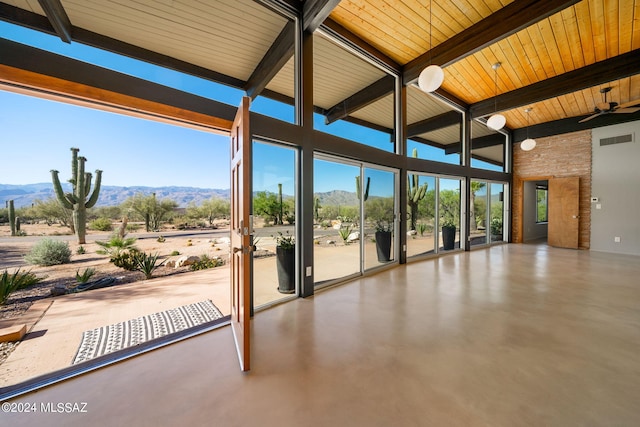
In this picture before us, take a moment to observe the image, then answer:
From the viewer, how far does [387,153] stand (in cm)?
474

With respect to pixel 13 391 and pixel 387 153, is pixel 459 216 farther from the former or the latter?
pixel 13 391

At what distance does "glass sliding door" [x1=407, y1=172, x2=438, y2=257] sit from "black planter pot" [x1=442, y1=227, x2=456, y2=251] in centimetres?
72

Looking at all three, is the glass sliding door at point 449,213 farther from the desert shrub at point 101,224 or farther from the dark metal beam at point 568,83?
the desert shrub at point 101,224

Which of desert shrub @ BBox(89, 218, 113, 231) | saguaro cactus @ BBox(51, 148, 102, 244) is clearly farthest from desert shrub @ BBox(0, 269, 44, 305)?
desert shrub @ BBox(89, 218, 113, 231)

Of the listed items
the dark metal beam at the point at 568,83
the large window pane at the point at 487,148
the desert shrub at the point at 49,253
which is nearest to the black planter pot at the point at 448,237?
the large window pane at the point at 487,148

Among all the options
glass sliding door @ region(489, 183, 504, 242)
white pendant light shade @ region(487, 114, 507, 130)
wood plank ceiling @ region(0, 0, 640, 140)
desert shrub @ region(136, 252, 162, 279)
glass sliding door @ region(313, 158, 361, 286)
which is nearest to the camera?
wood plank ceiling @ region(0, 0, 640, 140)

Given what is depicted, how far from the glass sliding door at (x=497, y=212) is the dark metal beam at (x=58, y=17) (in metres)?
9.55

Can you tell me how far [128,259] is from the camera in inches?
181

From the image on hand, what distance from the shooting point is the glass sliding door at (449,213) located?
6.24 m

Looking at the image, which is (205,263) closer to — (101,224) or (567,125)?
(101,224)

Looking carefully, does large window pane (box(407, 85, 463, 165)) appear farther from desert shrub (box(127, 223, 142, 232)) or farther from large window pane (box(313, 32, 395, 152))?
desert shrub (box(127, 223, 142, 232))

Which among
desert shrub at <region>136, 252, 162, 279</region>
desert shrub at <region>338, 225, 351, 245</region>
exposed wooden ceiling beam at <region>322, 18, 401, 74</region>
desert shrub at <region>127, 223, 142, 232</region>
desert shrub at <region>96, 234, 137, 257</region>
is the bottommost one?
desert shrub at <region>136, 252, 162, 279</region>

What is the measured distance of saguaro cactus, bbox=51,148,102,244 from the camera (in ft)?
11.2

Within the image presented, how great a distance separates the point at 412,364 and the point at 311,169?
2.54 meters
